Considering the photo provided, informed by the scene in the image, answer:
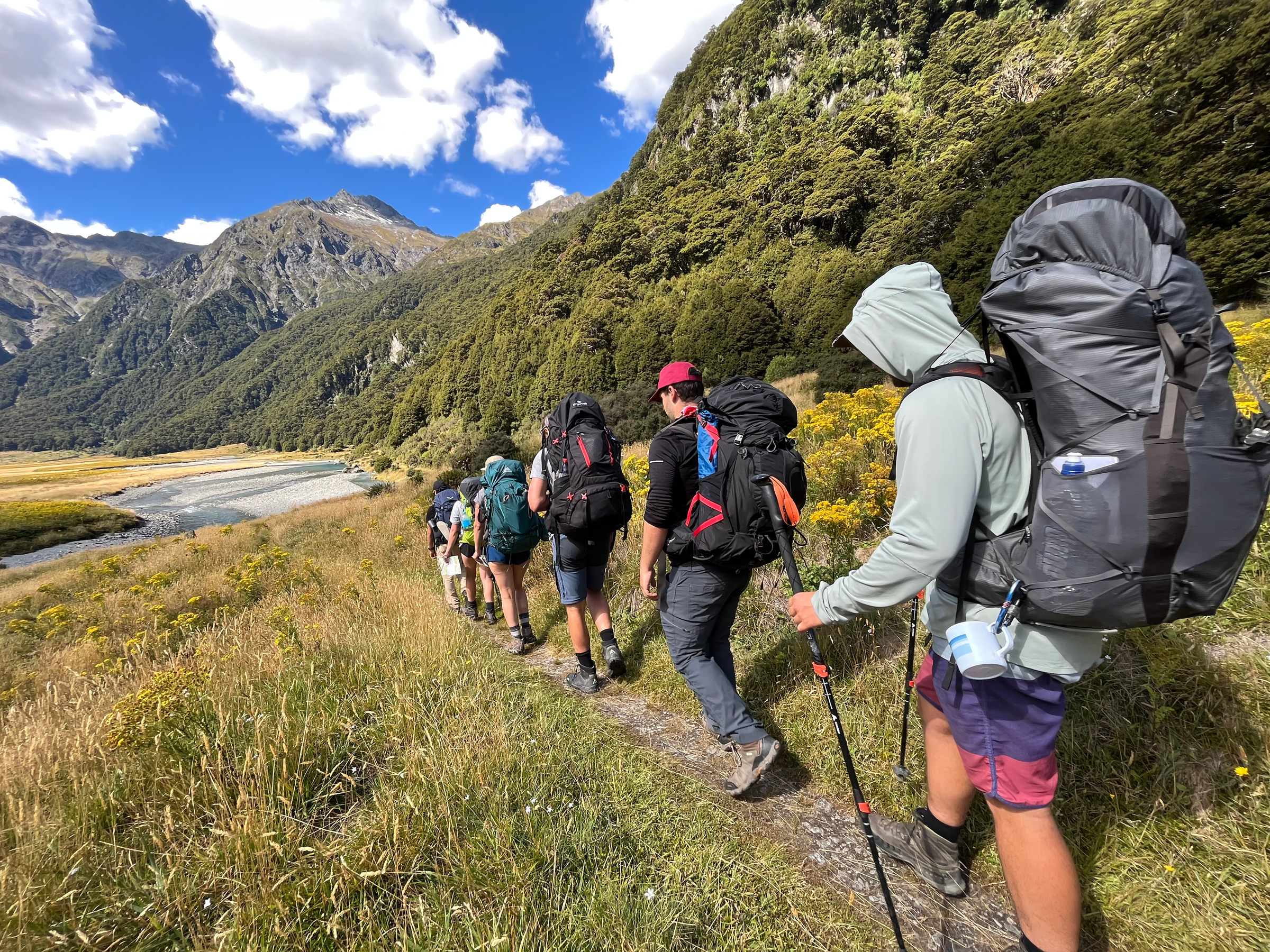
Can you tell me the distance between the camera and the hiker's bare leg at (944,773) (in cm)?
184

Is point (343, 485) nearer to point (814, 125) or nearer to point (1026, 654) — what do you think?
point (814, 125)

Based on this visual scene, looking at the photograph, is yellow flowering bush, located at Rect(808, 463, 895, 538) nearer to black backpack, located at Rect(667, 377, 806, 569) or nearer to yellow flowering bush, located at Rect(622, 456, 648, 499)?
black backpack, located at Rect(667, 377, 806, 569)

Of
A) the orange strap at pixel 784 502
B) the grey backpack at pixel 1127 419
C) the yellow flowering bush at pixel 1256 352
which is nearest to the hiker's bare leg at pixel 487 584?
the orange strap at pixel 784 502

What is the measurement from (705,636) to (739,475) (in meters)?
0.91

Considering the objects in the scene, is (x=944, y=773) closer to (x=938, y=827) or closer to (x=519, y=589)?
(x=938, y=827)

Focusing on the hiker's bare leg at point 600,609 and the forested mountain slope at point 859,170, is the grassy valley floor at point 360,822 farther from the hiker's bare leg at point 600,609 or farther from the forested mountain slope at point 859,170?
the forested mountain slope at point 859,170

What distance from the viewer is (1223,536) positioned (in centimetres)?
108

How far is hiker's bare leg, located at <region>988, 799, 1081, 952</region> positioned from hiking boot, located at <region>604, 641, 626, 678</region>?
2612 millimetres

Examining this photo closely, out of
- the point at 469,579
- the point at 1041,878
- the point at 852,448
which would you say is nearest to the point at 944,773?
the point at 1041,878

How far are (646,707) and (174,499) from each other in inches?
2426

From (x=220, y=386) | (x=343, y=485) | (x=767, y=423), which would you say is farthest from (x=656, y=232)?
(x=220, y=386)

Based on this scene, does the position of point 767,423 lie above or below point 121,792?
above

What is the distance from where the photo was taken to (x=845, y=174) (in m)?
27.1

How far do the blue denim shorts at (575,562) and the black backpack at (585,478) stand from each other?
0.29 feet
